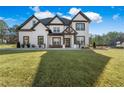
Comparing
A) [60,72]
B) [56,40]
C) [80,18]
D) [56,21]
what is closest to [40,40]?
[56,40]

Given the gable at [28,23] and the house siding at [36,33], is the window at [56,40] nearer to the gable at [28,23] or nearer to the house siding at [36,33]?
the house siding at [36,33]

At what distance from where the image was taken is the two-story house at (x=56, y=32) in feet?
55.4

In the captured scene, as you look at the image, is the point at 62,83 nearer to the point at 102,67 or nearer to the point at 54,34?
the point at 102,67

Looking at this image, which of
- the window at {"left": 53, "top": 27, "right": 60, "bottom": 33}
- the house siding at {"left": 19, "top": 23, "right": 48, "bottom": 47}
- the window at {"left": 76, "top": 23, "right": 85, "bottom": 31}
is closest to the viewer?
the house siding at {"left": 19, "top": 23, "right": 48, "bottom": 47}

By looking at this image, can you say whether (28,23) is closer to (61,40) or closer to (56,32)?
(56,32)

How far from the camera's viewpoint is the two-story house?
16888mm

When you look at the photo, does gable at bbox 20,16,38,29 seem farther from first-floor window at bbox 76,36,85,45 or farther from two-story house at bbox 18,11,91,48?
first-floor window at bbox 76,36,85,45

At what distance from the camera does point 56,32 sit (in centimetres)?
1767

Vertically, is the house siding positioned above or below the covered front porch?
above

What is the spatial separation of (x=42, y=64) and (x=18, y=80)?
5.17ft

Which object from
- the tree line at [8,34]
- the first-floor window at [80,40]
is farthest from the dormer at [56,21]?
the tree line at [8,34]

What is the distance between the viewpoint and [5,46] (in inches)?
567

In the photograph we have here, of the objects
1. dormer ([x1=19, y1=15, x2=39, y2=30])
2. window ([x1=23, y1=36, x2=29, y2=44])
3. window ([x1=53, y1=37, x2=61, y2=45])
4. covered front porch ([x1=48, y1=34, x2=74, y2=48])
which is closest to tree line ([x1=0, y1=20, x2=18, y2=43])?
window ([x1=23, y1=36, x2=29, y2=44])
